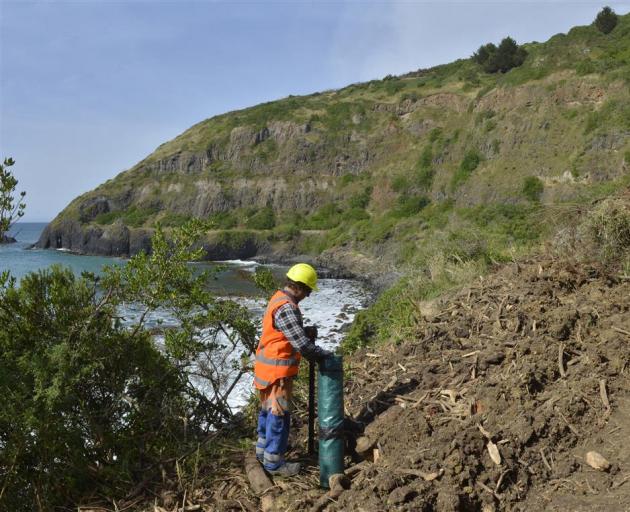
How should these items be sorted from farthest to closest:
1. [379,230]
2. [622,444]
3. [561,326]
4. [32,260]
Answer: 1. [32,260]
2. [379,230]
3. [561,326]
4. [622,444]

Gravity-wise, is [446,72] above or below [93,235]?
above

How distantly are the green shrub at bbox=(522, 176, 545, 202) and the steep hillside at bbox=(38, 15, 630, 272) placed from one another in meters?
0.10

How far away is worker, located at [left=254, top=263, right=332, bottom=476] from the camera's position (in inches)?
161

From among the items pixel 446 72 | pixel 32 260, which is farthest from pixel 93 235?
pixel 446 72

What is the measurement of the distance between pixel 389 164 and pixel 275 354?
172 ft

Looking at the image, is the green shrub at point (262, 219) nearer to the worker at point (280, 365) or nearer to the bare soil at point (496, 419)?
the bare soil at point (496, 419)

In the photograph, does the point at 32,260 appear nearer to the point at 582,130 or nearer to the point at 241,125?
the point at 241,125

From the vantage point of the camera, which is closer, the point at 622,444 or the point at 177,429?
the point at 622,444

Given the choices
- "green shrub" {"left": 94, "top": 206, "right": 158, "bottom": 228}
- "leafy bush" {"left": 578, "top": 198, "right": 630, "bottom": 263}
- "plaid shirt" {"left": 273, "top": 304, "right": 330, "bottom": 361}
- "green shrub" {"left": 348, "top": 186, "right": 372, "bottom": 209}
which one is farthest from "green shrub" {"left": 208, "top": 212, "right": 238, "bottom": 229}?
"plaid shirt" {"left": 273, "top": 304, "right": 330, "bottom": 361}

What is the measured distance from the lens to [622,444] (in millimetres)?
3807

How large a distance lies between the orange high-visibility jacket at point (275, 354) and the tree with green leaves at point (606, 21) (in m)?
50.7

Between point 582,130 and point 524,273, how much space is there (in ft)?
104

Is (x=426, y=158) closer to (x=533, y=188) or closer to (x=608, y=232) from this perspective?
(x=533, y=188)

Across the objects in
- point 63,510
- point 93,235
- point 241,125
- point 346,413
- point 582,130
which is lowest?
point 63,510
